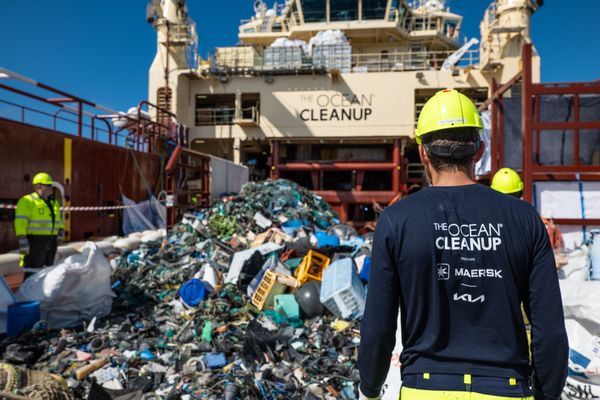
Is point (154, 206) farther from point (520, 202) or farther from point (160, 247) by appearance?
point (520, 202)

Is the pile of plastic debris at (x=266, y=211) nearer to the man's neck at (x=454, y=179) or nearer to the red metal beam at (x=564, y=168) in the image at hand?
the red metal beam at (x=564, y=168)

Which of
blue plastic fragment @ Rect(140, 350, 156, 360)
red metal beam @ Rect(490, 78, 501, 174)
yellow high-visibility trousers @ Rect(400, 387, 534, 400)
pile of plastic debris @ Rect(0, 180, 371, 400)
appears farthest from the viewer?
red metal beam @ Rect(490, 78, 501, 174)

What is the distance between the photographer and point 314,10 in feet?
63.9

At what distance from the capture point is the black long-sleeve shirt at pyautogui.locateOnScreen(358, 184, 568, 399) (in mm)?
1321

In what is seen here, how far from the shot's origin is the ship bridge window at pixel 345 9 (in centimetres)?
1895

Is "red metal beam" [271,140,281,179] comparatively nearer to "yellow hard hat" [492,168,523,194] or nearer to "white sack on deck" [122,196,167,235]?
"white sack on deck" [122,196,167,235]

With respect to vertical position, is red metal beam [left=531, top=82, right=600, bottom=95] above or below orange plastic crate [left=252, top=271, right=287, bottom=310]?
above

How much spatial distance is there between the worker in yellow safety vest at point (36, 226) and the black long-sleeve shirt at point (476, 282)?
5.73m

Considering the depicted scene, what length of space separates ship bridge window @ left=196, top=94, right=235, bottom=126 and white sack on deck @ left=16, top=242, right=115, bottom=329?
12.9m

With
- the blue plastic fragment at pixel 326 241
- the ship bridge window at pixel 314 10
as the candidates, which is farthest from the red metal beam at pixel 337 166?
the blue plastic fragment at pixel 326 241

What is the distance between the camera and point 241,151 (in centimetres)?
1805

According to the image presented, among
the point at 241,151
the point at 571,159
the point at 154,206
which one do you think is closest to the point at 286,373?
the point at 571,159

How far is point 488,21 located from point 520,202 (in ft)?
63.3

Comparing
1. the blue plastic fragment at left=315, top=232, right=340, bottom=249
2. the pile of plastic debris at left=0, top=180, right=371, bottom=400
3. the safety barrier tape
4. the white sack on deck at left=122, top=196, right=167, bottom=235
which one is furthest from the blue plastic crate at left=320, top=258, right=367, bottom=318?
the white sack on deck at left=122, top=196, right=167, bottom=235
